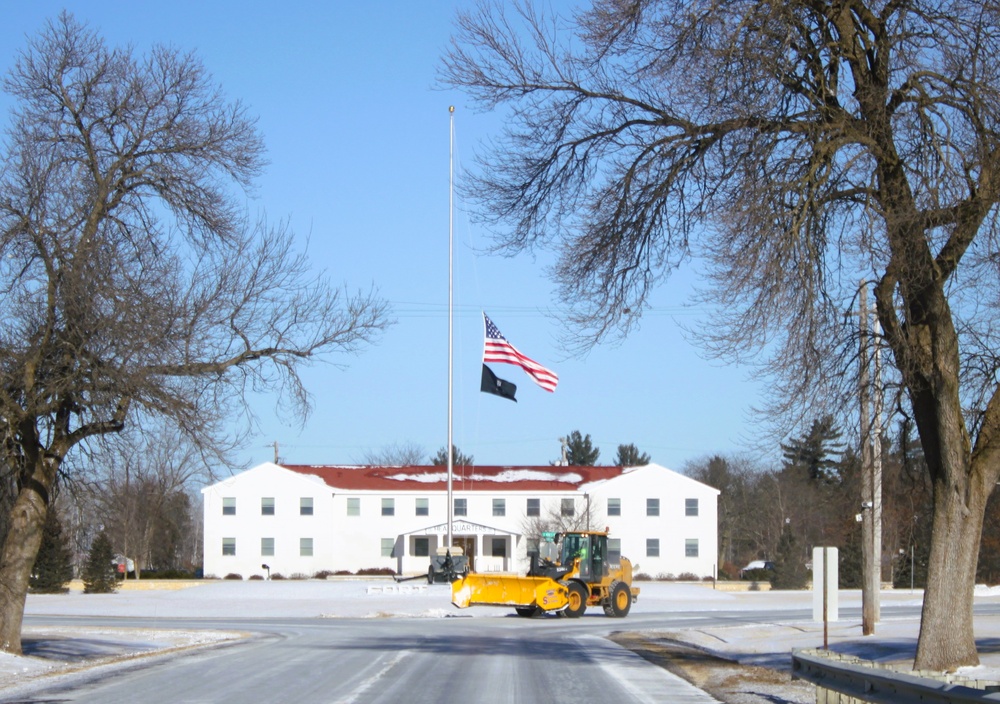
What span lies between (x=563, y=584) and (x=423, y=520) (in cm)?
3530

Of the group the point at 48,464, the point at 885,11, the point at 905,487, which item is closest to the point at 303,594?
the point at 48,464

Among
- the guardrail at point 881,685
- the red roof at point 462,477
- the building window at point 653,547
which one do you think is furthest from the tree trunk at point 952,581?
the building window at point 653,547

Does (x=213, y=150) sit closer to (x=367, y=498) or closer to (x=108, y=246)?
(x=108, y=246)

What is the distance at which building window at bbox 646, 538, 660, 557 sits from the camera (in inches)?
2800

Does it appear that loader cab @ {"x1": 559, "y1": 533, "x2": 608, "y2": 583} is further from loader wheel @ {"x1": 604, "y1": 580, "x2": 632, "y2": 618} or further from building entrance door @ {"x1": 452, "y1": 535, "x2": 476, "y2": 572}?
building entrance door @ {"x1": 452, "y1": 535, "x2": 476, "y2": 572}

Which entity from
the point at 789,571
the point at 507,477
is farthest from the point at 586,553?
the point at 507,477

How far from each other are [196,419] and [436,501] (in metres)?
53.1

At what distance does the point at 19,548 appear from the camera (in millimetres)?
19766

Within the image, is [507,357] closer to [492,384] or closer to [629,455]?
[492,384]

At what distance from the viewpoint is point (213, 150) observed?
21328 mm

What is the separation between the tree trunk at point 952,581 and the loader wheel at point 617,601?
24377mm

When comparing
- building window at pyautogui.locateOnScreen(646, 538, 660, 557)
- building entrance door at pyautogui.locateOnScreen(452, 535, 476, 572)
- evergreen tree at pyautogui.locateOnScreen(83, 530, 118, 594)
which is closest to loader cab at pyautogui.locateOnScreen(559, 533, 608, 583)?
evergreen tree at pyautogui.locateOnScreen(83, 530, 118, 594)

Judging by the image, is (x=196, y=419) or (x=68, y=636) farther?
(x=68, y=636)

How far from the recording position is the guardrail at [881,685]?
905cm
